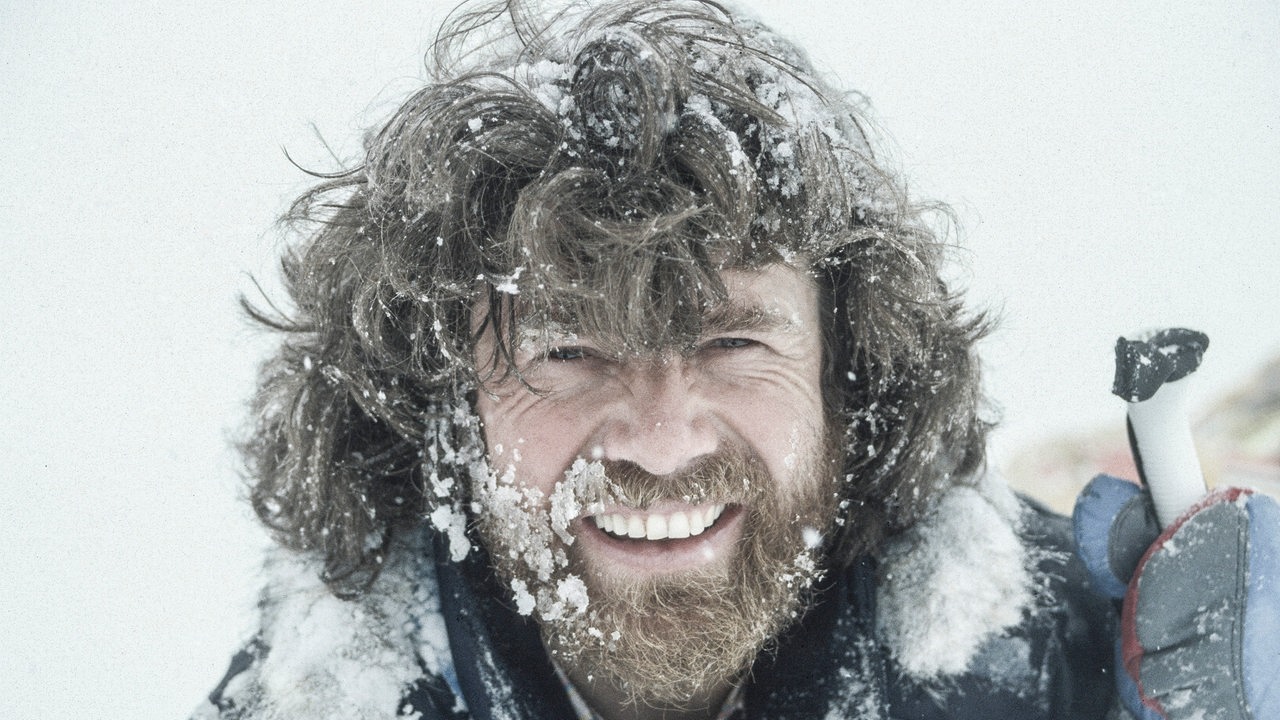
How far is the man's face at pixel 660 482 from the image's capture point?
179cm

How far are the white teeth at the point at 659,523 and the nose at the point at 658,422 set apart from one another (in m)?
0.13

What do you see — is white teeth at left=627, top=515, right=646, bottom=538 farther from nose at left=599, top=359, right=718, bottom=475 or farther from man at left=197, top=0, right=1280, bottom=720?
nose at left=599, top=359, right=718, bottom=475

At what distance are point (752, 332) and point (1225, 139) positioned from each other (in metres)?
5.45

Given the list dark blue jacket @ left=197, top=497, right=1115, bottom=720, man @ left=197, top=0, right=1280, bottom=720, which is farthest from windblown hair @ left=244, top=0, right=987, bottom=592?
dark blue jacket @ left=197, top=497, right=1115, bottom=720

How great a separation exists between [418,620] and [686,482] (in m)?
0.72

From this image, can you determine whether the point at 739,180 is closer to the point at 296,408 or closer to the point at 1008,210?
the point at 296,408

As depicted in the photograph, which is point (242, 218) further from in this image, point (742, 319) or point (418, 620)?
point (742, 319)

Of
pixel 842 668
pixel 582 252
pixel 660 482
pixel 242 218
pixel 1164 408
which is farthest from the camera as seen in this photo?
pixel 242 218

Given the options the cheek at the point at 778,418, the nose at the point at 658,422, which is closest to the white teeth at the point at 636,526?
the nose at the point at 658,422

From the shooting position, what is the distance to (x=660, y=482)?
5.87ft

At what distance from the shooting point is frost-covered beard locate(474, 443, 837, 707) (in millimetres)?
1823

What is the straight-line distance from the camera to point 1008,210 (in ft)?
17.5

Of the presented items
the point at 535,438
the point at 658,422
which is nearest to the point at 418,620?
the point at 535,438

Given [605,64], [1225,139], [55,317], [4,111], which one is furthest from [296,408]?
[1225,139]
